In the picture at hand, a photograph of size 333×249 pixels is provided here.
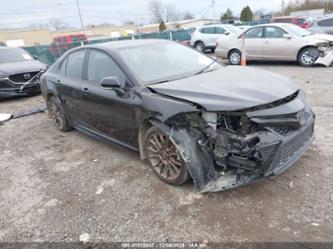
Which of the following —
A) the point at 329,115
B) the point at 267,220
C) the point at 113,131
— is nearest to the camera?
the point at 267,220

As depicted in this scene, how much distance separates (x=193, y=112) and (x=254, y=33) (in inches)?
363

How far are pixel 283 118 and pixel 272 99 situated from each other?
0.21 m

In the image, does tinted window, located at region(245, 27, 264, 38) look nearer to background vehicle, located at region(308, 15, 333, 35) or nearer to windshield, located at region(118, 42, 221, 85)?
background vehicle, located at region(308, 15, 333, 35)

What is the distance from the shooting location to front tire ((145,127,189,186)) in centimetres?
310

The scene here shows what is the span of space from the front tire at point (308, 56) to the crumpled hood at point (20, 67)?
8567 mm

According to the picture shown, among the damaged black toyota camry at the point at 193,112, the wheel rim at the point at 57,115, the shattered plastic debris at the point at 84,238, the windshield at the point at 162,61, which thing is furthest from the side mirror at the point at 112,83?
the wheel rim at the point at 57,115

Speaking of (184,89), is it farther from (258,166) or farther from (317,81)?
(317,81)

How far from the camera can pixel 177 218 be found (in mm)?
2740

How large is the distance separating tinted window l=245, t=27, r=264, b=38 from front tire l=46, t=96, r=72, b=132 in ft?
27.2

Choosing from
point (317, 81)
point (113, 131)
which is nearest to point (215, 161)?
point (113, 131)

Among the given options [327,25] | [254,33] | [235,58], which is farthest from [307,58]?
[327,25]

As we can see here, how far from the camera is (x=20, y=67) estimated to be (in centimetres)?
836

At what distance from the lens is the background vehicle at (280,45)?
9281 mm

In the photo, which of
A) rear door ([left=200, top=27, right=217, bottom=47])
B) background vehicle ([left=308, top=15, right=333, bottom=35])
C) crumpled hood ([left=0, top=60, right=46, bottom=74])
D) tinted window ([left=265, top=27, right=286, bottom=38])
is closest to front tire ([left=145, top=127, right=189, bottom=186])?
crumpled hood ([left=0, top=60, right=46, bottom=74])
